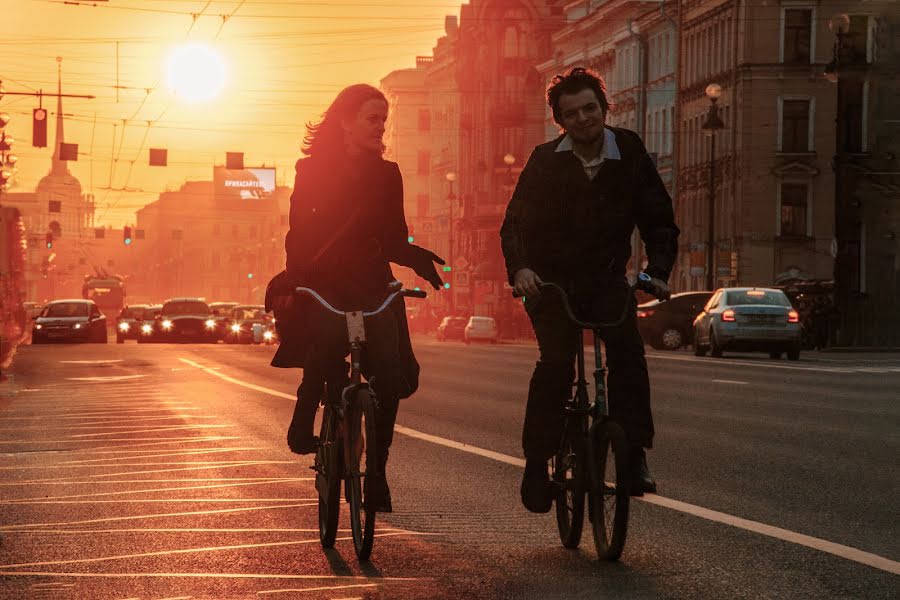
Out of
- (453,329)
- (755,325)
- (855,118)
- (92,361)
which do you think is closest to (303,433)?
(92,361)

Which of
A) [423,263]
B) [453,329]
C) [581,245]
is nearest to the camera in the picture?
[581,245]

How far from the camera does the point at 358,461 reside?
7523 millimetres

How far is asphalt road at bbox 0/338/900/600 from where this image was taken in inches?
271

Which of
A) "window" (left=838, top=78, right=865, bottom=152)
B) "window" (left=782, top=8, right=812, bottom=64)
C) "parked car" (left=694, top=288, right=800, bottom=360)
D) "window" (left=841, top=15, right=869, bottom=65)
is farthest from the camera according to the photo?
"window" (left=782, top=8, right=812, bottom=64)

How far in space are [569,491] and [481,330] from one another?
209 feet

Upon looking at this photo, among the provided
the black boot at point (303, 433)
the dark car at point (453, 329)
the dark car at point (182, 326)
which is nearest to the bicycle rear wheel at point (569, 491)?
the black boot at point (303, 433)

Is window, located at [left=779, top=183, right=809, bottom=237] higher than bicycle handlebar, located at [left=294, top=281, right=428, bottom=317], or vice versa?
window, located at [left=779, top=183, right=809, bottom=237]

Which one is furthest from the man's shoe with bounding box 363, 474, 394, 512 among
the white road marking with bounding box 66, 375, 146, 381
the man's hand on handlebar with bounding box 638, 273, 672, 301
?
the white road marking with bounding box 66, 375, 146, 381

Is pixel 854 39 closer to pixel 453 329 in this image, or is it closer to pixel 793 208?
pixel 793 208

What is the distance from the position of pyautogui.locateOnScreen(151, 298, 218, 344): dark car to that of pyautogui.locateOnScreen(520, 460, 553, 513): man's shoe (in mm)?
48978

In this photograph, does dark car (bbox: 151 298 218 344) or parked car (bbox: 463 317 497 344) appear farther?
parked car (bbox: 463 317 497 344)

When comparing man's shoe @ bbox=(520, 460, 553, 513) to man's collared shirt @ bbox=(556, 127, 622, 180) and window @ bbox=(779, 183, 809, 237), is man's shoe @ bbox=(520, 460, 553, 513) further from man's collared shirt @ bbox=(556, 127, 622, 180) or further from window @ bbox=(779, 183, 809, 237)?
window @ bbox=(779, 183, 809, 237)

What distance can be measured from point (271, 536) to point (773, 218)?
6049 centimetres

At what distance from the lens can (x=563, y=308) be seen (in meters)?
7.47
